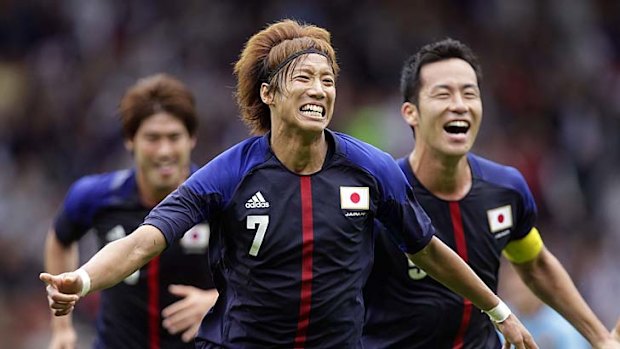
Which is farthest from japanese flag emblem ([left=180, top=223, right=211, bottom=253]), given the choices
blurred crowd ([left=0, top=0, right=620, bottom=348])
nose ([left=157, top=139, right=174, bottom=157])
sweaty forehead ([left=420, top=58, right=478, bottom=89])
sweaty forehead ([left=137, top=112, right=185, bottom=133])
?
blurred crowd ([left=0, top=0, right=620, bottom=348])

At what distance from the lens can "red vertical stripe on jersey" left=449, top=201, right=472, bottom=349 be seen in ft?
22.1

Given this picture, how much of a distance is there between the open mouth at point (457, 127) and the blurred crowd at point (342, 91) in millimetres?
6678

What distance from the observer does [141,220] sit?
25.5 feet

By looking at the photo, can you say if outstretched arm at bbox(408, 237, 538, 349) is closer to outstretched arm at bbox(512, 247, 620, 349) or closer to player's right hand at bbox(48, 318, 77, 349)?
outstretched arm at bbox(512, 247, 620, 349)

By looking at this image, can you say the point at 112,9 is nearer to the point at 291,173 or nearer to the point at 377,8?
the point at 377,8

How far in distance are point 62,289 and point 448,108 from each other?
2.57m

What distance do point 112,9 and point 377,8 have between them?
320cm

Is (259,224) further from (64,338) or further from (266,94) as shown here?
(64,338)

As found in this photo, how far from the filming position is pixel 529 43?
1577 cm

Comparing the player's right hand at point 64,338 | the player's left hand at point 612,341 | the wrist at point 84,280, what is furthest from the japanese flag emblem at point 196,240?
the wrist at point 84,280

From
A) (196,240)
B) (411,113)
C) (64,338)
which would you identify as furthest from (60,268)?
(411,113)

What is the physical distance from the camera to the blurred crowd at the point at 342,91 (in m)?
13.9

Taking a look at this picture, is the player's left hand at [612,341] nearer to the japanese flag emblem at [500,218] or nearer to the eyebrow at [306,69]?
the japanese flag emblem at [500,218]

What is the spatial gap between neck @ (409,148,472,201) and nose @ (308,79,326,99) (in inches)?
51.9
